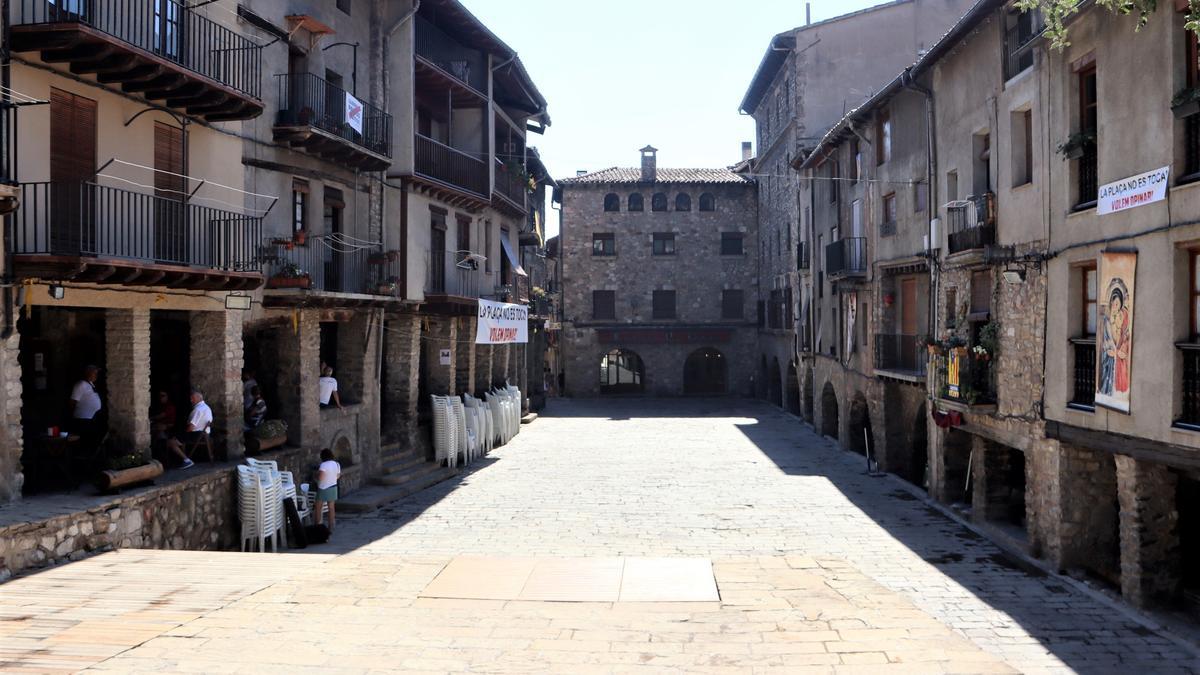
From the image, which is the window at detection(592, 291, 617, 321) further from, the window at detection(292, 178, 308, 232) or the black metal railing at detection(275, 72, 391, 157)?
the window at detection(292, 178, 308, 232)

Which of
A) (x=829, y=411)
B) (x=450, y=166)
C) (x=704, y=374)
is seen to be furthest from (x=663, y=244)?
(x=450, y=166)

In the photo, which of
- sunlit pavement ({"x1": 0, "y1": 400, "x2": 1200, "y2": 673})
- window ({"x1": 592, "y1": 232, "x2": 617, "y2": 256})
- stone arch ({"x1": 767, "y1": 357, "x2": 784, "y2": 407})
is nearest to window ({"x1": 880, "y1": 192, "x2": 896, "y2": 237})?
sunlit pavement ({"x1": 0, "y1": 400, "x2": 1200, "y2": 673})

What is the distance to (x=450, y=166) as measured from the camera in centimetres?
2622

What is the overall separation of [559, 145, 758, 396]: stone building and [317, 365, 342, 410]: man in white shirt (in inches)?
1170

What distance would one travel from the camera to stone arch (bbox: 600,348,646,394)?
51.6 metres

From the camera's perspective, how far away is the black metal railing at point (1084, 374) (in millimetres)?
14156

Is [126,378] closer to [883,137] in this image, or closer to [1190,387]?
[1190,387]

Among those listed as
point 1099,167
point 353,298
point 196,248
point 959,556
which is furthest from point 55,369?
point 1099,167

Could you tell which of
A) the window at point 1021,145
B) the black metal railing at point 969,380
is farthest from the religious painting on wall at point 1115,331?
the black metal railing at point 969,380

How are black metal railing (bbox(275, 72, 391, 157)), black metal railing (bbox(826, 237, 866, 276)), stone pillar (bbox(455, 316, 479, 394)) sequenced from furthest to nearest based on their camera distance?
1. stone pillar (bbox(455, 316, 479, 394))
2. black metal railing (bbox(826, 237, 866, 276))
3. black metal railing (bbox(275, 72, 391, 157))

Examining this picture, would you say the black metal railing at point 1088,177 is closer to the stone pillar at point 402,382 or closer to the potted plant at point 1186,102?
the potted plant at point 1186,102

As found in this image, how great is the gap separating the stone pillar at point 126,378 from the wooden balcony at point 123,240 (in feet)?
2.99

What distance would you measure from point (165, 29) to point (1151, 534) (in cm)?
1594

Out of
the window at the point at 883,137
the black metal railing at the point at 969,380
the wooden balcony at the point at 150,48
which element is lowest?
the black metal railing at the point at 969,380
